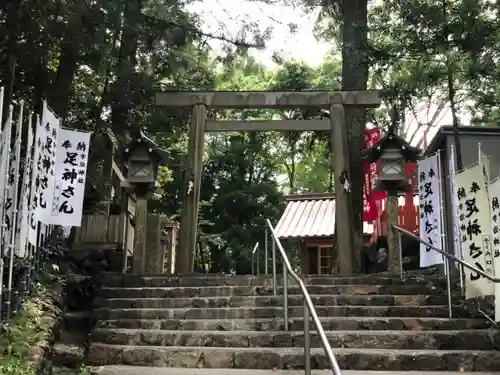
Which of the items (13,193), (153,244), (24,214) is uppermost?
(153,244)

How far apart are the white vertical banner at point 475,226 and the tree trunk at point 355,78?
4625 mm

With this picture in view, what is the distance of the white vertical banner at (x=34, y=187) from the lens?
21.6 feet

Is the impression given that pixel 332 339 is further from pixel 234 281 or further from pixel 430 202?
pixel 430 202

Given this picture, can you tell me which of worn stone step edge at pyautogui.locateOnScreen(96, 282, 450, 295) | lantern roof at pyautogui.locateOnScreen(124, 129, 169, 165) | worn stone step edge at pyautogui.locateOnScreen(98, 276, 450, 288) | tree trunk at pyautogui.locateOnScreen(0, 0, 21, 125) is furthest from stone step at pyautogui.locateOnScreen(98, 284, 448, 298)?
lantern roof at pyautogui.locateOnScreen(124, 129, 169, 165)

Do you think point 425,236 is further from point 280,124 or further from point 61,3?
point 61,3

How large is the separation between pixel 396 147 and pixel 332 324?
436 centimetres

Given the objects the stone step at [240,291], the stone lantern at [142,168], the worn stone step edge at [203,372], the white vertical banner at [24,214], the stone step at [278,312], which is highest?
the stone lantern at [142,168]

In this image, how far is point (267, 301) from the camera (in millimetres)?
7605

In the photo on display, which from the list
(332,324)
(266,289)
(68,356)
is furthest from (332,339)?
(68,356)

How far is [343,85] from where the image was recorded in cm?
1348

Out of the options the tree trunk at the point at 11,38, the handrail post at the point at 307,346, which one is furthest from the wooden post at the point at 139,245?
the handrail post at the point at 307,346

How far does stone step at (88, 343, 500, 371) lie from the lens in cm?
586

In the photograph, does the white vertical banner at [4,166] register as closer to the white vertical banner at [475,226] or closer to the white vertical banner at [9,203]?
the white vertical banner at [9,203]

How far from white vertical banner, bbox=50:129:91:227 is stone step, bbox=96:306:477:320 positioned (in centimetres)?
148
